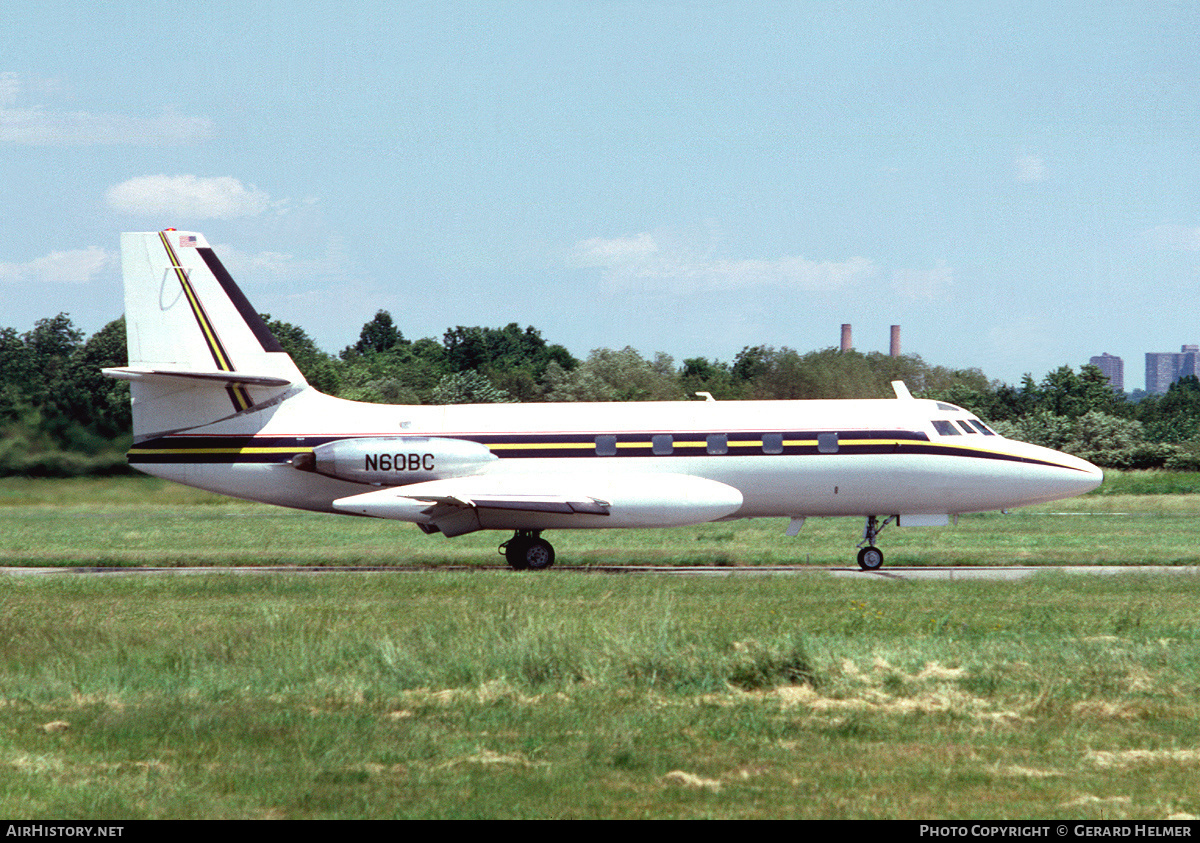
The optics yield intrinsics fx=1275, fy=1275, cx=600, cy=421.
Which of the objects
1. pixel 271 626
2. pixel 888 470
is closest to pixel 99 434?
pixel 271 626

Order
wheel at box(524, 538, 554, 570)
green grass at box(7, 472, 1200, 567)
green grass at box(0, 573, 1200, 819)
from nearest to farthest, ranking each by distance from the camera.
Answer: green grass at box(0, 573, 1200, 819)
wheel at box(524, 538, 554, 570)
green grass at box(7, 472, 1200, 567)

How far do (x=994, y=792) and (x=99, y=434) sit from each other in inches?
1051

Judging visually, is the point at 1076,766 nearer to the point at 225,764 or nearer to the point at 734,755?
the point at 734,755

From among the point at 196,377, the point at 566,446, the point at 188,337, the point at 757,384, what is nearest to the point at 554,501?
the point at 566,446

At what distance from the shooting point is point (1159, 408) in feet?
327

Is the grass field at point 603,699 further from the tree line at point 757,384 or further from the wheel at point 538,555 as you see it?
the tree line at point 757,384

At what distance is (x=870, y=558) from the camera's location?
26.7 meters

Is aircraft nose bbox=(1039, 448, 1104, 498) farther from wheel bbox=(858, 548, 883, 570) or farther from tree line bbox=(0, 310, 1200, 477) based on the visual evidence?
tree line bbox=(0, 310, 1200, 477)

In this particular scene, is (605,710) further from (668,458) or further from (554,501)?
(668,458)

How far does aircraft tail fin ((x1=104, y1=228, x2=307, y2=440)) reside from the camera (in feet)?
89.5

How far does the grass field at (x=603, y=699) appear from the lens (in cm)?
933

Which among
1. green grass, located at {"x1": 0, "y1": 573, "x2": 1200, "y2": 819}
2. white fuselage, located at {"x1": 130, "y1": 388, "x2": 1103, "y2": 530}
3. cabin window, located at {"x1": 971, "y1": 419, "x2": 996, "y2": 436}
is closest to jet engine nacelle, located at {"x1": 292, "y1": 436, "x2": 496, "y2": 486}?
white fuselage, located at {"x1": 130, "y1": 388, "x2": 1103, "y2": 530}

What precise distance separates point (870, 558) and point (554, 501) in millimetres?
6735

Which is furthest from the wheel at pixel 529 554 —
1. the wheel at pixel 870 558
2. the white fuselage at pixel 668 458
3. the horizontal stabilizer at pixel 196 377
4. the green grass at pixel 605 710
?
the green grass at pixel 605 710
